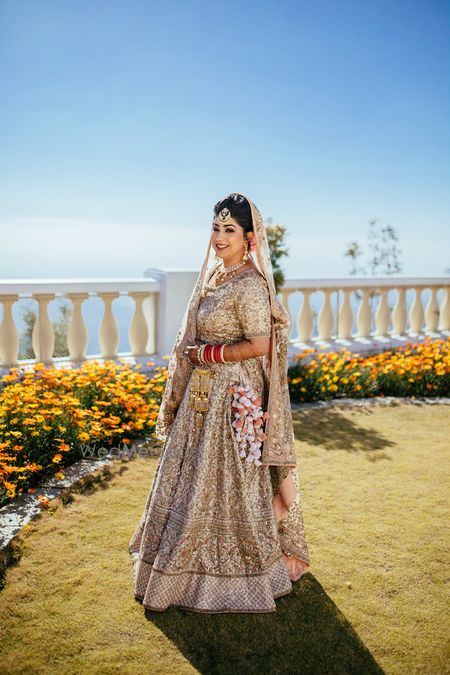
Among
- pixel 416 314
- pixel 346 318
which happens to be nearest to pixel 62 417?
pixel 346 318

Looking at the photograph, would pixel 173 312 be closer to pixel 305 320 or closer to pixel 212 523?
pixel 305 320

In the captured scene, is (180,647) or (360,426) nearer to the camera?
(180,647)

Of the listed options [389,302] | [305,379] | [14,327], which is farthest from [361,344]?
[14,327]

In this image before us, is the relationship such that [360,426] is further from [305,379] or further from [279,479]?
[279,479]

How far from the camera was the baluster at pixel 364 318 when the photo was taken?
930 cm

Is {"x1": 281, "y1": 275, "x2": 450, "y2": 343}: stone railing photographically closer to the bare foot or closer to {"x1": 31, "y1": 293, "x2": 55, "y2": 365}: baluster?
{"x1": 31, "y1": 293, "x2": 55, "y2": 365}: baluster

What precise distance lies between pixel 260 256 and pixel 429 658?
2.10m

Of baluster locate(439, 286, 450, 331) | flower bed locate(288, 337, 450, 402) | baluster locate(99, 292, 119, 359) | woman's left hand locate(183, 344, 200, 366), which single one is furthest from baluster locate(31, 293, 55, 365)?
baluster locate(439, 286, 450, 331)

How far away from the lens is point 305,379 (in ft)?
24.4

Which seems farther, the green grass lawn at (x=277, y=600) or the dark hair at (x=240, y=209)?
the dark hair at (x=240, y=209)

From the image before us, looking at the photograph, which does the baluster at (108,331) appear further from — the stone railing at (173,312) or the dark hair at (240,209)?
the dark hair at (240,209)

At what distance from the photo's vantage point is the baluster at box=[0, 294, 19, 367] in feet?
21.9

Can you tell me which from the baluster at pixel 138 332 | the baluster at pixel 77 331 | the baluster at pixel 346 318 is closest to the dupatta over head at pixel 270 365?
the baluster at pixel 77 331

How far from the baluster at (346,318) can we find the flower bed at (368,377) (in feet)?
2.96
